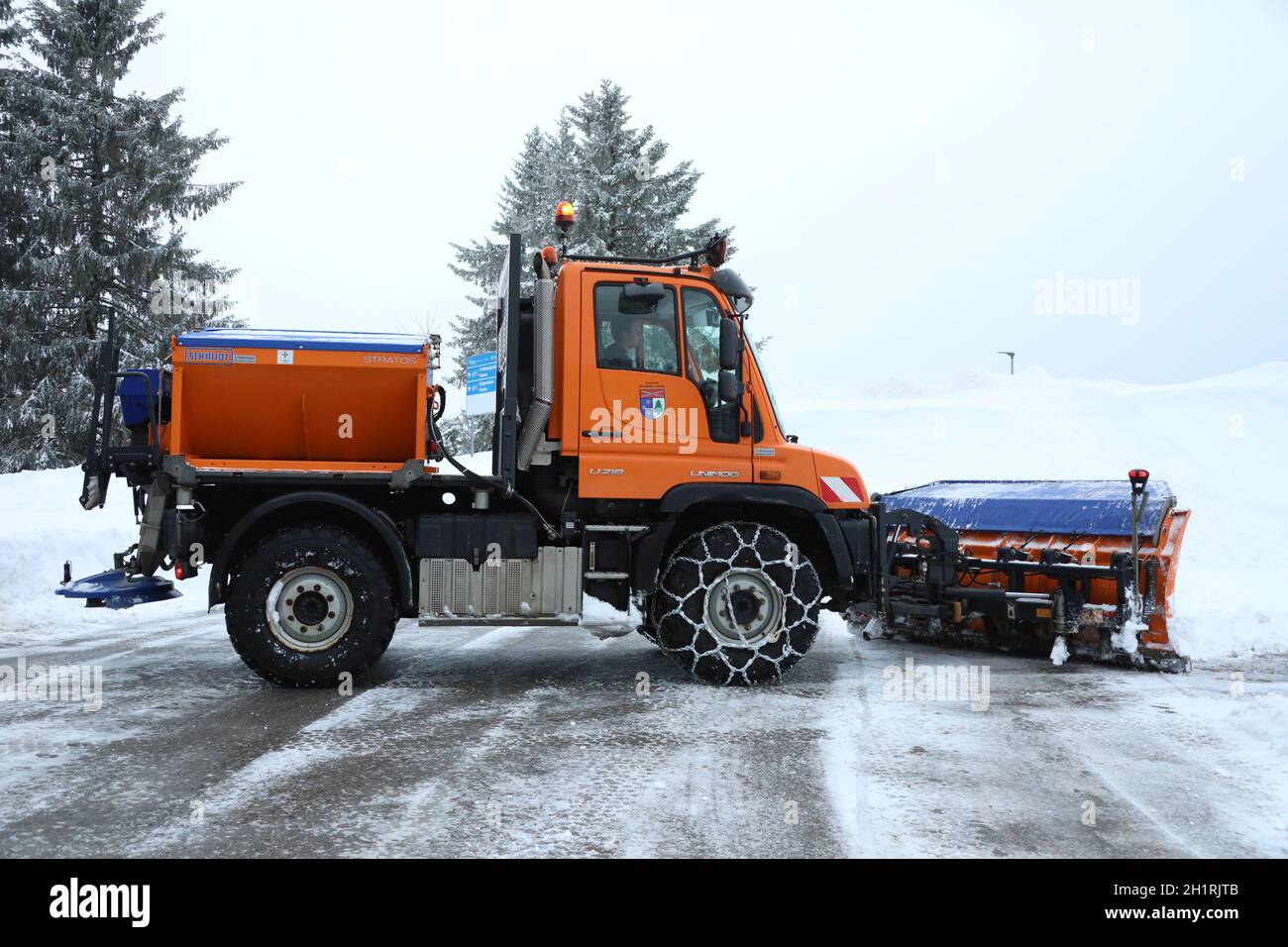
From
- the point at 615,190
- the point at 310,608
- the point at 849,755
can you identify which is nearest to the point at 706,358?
the point at 849,755

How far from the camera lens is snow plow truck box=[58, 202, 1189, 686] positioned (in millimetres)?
6402

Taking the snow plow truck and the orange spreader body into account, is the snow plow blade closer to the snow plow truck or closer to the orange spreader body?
the snow plow truck

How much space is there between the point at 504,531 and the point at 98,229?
22.8 metres

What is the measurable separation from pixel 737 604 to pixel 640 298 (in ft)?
7.69

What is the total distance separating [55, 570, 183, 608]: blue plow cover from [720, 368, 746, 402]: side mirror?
4.08m

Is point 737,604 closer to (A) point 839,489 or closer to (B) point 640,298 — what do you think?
(A) point 839,489

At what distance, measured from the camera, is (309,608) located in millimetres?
6445

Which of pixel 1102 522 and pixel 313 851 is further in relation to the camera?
pixel 1102 522

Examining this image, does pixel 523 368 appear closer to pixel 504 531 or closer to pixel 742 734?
pixel 504 531

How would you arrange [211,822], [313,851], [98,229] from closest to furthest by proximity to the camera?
[313,851]
[211,822]
[98,229]

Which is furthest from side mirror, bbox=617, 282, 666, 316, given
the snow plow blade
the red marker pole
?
the red marker pole
